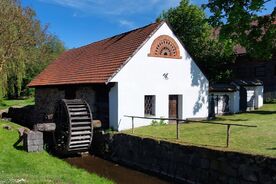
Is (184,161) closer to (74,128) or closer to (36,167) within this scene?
(36,167)

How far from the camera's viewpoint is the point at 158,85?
1872 centimetres

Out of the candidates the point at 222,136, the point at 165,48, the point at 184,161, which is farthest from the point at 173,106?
the point at 184,161

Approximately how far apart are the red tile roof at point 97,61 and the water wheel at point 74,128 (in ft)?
5.56

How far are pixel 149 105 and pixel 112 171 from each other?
5429 millimetres

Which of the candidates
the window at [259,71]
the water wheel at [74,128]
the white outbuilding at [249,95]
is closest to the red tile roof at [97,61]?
the water wheel at [74,128]

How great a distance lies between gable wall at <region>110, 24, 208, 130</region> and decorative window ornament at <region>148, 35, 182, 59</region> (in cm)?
20

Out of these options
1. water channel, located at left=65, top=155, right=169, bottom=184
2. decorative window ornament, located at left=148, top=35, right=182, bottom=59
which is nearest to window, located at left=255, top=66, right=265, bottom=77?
decorative window ornament, located at left=148, top=35, right=182, bottom=59

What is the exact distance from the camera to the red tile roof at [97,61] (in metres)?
18.0

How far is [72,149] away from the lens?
633 inches

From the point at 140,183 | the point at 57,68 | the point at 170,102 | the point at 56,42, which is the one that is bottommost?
the point at 140,183

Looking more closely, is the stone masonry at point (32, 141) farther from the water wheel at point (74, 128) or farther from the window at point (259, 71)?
the window at point (259, 71)

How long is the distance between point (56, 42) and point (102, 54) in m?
50.2

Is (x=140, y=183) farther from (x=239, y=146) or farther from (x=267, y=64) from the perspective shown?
(x=267, y=64)

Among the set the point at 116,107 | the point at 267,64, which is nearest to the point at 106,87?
the point at 116,107
